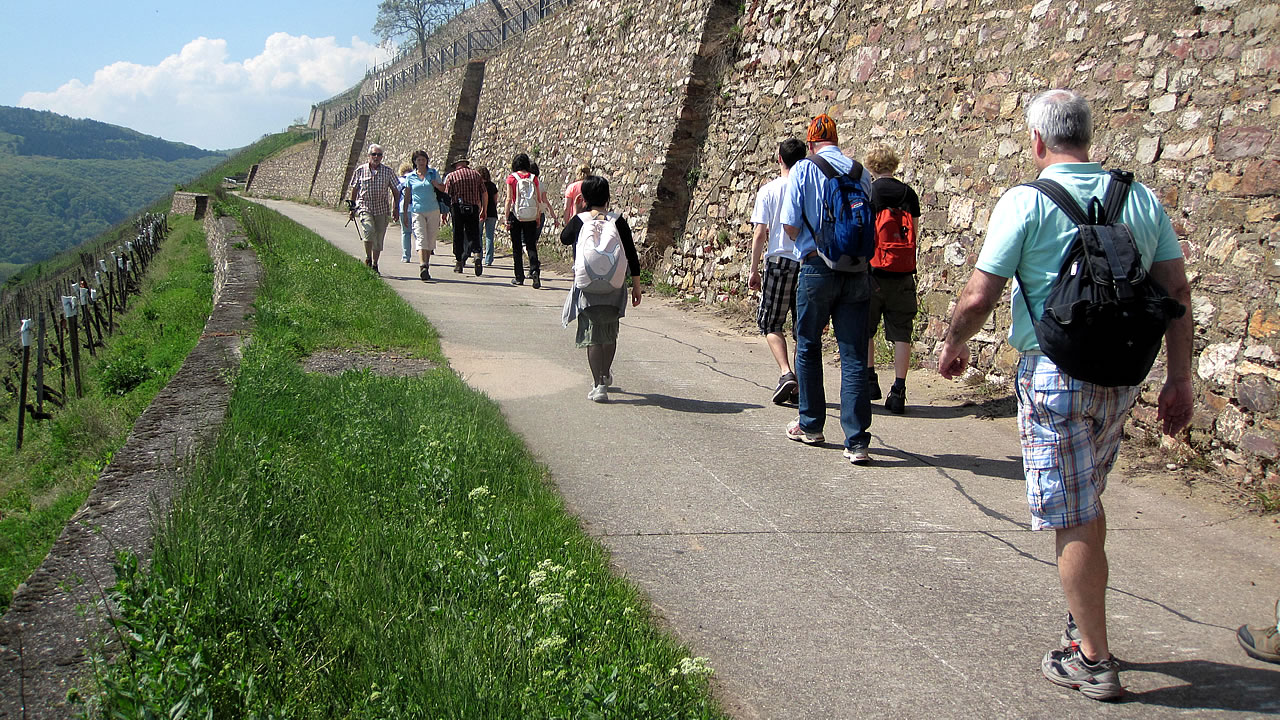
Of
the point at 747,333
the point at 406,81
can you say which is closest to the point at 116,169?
the point at 406,81

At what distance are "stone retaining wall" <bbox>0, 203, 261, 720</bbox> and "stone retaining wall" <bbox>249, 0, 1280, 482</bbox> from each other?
5.15 metres

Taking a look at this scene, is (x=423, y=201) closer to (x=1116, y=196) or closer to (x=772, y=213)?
(x=772, y=213)

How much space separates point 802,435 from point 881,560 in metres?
1.81

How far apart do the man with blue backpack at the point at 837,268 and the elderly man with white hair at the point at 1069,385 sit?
212 cm

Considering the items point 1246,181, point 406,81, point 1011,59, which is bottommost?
point 1246,181

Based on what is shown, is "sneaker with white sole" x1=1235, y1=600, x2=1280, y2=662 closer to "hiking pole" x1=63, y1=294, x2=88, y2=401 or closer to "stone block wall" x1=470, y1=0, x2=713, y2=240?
"stone block wall" x1=470, y1=0, x2=713, y2=240

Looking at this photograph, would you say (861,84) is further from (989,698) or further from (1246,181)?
(989,698)

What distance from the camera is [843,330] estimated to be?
213 inches

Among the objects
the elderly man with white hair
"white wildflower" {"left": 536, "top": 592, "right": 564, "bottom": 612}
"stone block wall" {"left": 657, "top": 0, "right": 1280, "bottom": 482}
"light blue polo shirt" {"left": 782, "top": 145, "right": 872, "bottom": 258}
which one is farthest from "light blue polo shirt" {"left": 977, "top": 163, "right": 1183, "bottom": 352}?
"stone block wall" {"left": 657, "top": 0, "right": 1280, "bottom": 482}

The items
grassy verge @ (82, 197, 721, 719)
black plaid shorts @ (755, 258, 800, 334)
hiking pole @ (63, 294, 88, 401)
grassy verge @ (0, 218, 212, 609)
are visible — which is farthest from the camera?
hiking pole @ (63, 294, 88, 401)

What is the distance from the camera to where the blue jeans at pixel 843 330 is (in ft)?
17.3

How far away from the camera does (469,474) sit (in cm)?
438

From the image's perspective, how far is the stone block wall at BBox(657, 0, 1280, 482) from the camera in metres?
5.02

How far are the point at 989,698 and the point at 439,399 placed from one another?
3784 mm
